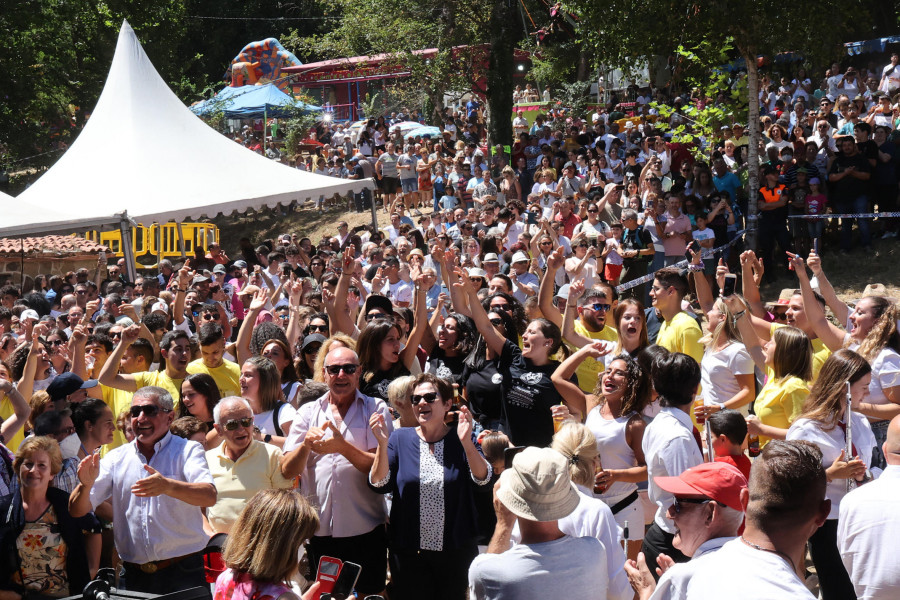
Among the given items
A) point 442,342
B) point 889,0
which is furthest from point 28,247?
point 889,0

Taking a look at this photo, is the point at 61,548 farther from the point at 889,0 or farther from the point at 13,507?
the point at 889,0

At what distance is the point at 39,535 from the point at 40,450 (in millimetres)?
389

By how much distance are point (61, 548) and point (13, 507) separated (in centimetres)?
29

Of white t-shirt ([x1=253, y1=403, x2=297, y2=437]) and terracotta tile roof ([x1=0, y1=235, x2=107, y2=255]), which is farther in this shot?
terracotta tile roof ([x1=0, y1=235, x2=107, y2=255])

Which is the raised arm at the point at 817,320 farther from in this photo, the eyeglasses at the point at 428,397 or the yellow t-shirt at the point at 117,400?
the yellow t-shirt at the point at 117,400

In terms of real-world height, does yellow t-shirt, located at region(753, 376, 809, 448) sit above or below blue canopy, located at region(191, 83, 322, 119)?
below

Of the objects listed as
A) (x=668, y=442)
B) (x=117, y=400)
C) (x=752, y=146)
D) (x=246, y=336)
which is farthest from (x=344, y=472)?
(x=752, y=146)

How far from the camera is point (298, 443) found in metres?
4.54

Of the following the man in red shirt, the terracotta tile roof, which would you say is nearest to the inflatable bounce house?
the terracotta tile roof

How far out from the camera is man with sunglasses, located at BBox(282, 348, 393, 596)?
14.6 ft

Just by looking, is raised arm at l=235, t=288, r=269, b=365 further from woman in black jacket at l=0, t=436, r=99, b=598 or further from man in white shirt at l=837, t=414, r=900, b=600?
man in white shirt at l=837, t=414, r=900, b=600

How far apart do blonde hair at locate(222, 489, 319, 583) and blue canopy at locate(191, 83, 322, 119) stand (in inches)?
1175

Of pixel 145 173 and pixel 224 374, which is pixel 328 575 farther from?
pixel 145 173

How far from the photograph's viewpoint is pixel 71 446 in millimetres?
5277
